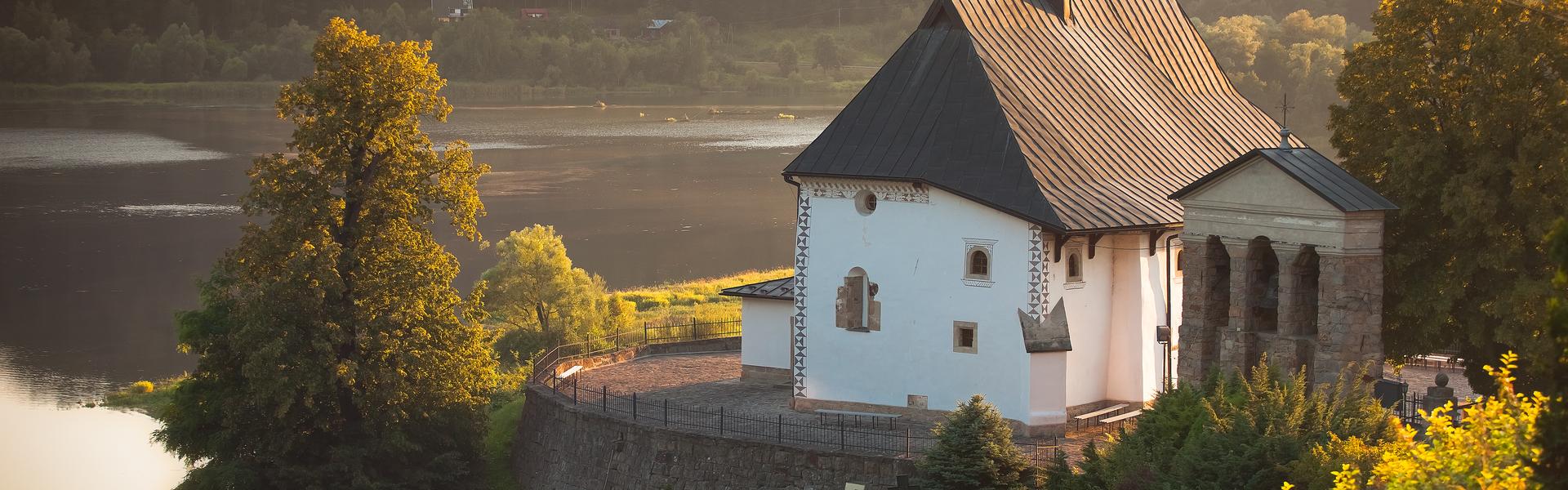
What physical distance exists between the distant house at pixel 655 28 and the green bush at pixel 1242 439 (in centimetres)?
11124

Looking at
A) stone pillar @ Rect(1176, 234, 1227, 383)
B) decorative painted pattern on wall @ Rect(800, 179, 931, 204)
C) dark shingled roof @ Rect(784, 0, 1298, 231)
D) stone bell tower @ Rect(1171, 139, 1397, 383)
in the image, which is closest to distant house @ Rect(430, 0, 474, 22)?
dark shingled roof @ Rect(784, 0, 1298, 231)

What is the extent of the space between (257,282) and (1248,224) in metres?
15.7

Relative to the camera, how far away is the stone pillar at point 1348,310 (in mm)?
23688

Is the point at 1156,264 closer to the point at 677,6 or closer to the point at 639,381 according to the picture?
the point at 639,381

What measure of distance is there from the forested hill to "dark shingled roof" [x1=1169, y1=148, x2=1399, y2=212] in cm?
8318

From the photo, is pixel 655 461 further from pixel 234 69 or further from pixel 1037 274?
pixel 234 69

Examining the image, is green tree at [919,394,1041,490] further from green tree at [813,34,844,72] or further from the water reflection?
green tree at [813,34,844,72]

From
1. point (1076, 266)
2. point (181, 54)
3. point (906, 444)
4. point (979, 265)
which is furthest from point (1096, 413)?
point (181, 54)

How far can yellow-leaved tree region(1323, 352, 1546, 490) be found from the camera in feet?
44.0

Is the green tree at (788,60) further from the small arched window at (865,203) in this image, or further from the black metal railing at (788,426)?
the small arched window at (865,203)

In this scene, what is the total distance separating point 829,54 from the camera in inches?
5025

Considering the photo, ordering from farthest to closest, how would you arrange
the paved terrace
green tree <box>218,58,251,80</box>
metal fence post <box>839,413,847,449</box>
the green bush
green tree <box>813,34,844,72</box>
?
green tree <box>813,34,844,72</box> < green tree <box>218,58,251,80</box> < the paved terrace < metal fence post <box>839,413,847,449</box> < the green bush

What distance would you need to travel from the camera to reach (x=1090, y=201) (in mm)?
29438

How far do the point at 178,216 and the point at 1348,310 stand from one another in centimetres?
5793
